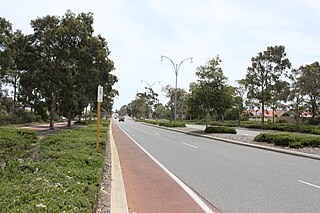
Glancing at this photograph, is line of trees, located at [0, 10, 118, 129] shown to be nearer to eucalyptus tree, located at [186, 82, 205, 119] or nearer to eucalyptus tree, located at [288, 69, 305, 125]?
eucalyptus tree, located at [186, 82, 205, 119]

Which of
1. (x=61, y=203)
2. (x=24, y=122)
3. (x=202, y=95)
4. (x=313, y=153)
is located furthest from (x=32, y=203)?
(x=24, y=122)

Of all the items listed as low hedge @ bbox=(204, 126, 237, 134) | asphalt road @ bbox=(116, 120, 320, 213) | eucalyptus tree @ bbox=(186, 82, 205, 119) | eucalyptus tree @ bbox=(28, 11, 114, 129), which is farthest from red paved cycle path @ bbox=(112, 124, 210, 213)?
eucalyptus tree @ bbox=(186, 82, 205, 119)

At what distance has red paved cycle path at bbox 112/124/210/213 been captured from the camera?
6469 millimetres

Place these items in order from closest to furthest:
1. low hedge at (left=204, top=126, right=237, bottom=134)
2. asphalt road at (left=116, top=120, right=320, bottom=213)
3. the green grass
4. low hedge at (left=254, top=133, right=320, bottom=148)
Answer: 1. the green grass
2. asphalt road at (left=116, top=120, right=320, bottom=213)
3. low hedge at (left=254, top=133, right=320, bottom=148)
4. low hedge at (left=204, top=126, right=237, bottom=134)

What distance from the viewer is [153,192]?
779cm

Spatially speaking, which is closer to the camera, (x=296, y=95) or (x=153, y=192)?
(x=153, y=192)

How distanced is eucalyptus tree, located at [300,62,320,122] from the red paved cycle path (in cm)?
3457

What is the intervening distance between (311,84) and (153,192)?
3804 centimetres

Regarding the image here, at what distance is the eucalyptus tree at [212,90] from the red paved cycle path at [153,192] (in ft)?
72.9

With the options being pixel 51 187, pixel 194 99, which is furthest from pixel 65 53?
pixel 51 187

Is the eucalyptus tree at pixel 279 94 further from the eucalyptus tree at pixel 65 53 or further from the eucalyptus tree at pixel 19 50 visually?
the eucalyptus tree at pixel 19 50

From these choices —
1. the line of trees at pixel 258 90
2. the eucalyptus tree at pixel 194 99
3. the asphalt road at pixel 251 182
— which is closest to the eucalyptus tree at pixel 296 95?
the line of trees at pixel 258 90

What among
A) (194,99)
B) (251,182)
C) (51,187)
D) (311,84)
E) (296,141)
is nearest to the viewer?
(51,187)

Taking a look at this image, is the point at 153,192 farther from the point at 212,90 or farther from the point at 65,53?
the point at 212,90
